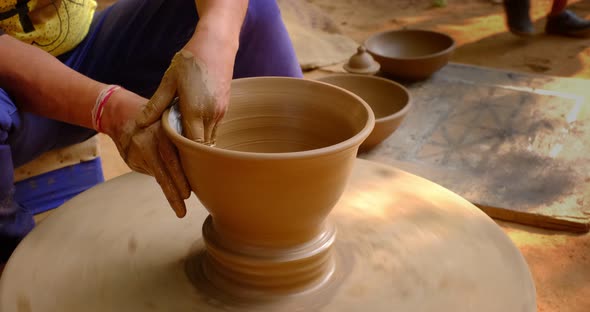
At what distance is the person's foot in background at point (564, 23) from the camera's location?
4.14 metres

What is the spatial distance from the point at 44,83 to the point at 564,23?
3767 mm

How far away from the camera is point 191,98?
1.12 metres

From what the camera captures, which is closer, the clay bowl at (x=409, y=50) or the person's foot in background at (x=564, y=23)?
the clay bowl at (x=409, y=50)

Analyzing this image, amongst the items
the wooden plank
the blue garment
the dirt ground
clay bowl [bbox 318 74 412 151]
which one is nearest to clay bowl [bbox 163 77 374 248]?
the blue garment

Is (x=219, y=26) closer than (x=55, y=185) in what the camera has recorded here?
Yes

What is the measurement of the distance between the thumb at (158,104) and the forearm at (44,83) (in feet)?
0.85

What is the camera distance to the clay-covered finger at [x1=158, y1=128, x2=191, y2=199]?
1086mm

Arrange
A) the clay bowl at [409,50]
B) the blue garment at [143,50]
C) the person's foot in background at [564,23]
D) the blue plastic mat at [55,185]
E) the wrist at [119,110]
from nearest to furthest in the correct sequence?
the wrist at [119,110], the blue garment at [143,50], the blue plastic mat at [55,185], the clay bowl at [409,50], the person's foot in background at [564,23]

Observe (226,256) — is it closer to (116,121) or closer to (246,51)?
(116,121)

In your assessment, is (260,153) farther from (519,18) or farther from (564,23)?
(564,23)

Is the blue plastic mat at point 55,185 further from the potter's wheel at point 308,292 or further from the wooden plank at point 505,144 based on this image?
the wooden plank at point 505,144

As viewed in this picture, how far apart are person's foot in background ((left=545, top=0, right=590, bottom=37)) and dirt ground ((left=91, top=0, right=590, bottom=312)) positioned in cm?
8

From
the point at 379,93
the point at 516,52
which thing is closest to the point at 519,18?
the point at 516,52

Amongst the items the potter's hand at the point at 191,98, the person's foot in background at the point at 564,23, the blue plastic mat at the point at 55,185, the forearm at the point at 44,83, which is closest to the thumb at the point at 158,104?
Result: the potter's hand at the point at 191,98
